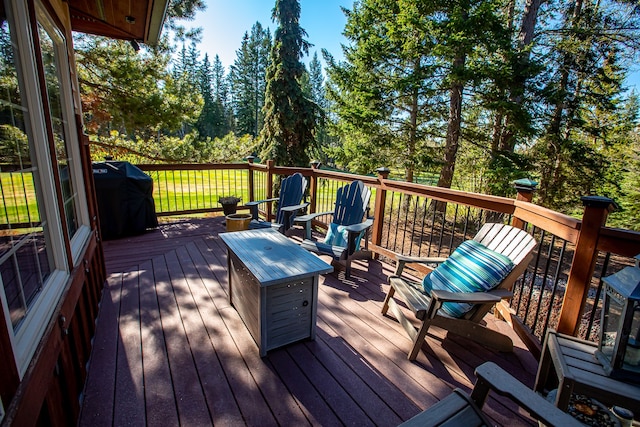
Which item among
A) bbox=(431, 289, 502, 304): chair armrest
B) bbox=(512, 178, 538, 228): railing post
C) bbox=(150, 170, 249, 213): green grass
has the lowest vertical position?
bbox=(150, 170, 249, 213): green grass

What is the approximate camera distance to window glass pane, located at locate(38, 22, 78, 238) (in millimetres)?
1943

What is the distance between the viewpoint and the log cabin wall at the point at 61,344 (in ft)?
2.95

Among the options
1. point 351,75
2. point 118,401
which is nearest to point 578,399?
point 118,401

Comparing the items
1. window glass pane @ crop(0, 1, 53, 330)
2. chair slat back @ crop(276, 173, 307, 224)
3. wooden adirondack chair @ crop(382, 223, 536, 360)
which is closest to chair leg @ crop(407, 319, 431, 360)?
wooden adirondack chair @ crop(382, 223, 536, 360)

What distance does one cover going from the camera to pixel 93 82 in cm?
584

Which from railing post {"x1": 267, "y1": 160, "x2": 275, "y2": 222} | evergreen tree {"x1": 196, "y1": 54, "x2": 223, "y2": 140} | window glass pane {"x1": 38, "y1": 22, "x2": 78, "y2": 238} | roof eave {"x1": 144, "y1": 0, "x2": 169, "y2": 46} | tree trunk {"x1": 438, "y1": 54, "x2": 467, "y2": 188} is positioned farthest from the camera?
evergreen tree {"x1": 196, "y1": 54, "x2": 223, "y2": 140}

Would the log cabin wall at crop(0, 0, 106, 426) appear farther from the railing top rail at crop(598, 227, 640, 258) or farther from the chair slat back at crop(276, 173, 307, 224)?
the railing top rail at crop(598, 227, 640, 258)

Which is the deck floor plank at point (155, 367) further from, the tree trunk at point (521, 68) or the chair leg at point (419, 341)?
the tree trunk at point (521, 68)

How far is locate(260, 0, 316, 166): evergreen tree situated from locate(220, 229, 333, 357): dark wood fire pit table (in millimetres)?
6265

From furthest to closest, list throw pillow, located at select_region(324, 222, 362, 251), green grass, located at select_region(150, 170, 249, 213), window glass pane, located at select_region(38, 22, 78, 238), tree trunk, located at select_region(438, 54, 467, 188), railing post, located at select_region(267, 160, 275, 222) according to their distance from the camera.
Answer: tree trunk, located at select_region(438, 54, 467, 188), green grass, located at select_region(150, 170, 249, 213), railing post, located at select_region(267, 160, 275, 222), throw pillow, located at select_region(324, 222, 362, 251), window glass pane, located at select_region(38, 22, 78, 238)

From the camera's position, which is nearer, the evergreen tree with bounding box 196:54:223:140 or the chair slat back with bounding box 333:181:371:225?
the chair slat back with bounding box 333:181:371:225

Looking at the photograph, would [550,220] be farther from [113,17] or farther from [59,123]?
[113,17]

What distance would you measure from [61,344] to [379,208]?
9.88 ft

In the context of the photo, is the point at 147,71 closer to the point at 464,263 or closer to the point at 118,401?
the point at 118,401
